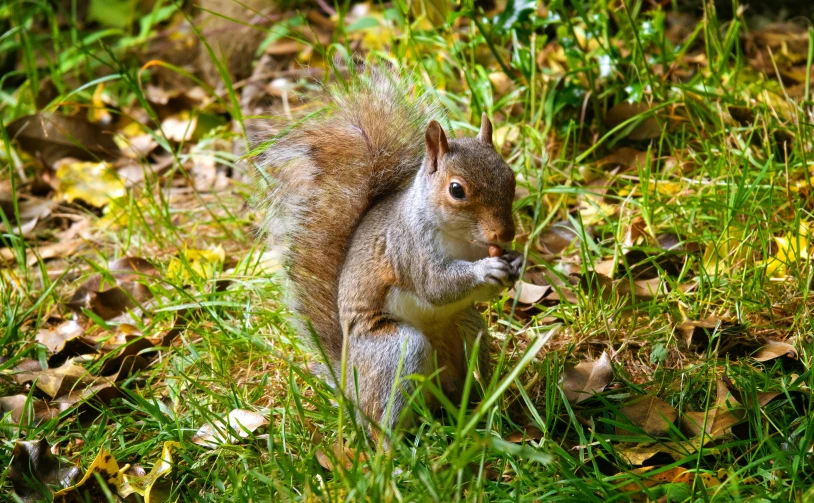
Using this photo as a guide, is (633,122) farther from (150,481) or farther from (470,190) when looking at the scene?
(150,481)

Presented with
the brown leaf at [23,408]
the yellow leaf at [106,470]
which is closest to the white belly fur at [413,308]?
the yellow leaf at [106,470]

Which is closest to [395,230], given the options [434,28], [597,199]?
[597,199]

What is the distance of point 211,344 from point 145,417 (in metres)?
0.25

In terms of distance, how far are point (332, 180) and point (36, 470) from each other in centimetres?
94

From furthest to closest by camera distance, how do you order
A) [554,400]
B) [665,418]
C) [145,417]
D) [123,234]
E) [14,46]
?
[14,46]
[123,234]
[145,417]
[554,400]
[665,418]

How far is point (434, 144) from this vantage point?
1.86 m

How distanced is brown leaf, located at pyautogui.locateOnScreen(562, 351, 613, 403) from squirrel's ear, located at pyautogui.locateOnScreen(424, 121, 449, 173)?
1.91ft

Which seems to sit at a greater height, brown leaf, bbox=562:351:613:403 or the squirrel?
the squirrel

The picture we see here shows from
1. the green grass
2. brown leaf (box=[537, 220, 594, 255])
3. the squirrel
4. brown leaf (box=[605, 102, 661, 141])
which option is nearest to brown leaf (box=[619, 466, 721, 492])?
the green grass

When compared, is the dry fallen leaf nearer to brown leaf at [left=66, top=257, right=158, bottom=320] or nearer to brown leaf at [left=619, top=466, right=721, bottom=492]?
brown leaf at [left=66, top=257, right=158, bottom=320]

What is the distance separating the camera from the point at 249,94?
368 cm

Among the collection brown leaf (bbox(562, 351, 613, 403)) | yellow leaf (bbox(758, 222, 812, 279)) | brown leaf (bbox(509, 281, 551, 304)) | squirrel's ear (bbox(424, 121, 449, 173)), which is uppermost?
squirrel's ear (bbox(424, 121, 449, 173))

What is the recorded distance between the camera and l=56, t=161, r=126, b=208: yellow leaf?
318 cm

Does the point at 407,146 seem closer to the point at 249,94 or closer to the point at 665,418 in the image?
the point at 665,418
